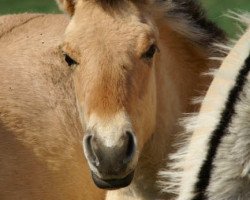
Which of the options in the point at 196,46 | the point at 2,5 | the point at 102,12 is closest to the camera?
the point at 102,12

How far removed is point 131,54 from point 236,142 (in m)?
1.80

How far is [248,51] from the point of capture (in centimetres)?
81

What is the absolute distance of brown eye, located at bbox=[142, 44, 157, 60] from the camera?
8.71 ft

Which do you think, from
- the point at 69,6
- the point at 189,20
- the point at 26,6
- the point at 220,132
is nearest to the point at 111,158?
the point at 69,6

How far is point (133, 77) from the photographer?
258cm

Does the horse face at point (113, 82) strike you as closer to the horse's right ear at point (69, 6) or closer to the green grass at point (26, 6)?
the horse's right ear at point (69, 6)

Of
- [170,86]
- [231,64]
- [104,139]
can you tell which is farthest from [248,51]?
[170,86]

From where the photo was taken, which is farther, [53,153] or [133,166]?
[53,153]

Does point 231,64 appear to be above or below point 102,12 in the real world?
above

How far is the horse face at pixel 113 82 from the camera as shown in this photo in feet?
7.77

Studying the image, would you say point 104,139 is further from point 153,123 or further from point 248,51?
point 248,51

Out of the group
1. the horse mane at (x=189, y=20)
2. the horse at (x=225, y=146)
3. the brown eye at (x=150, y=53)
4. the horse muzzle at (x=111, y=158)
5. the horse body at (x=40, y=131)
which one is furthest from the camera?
the horse body at (x=40, y=131)

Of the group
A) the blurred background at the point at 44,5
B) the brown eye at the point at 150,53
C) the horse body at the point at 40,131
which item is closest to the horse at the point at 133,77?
the brown eye at the point at 150,53

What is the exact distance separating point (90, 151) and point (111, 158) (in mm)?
97
